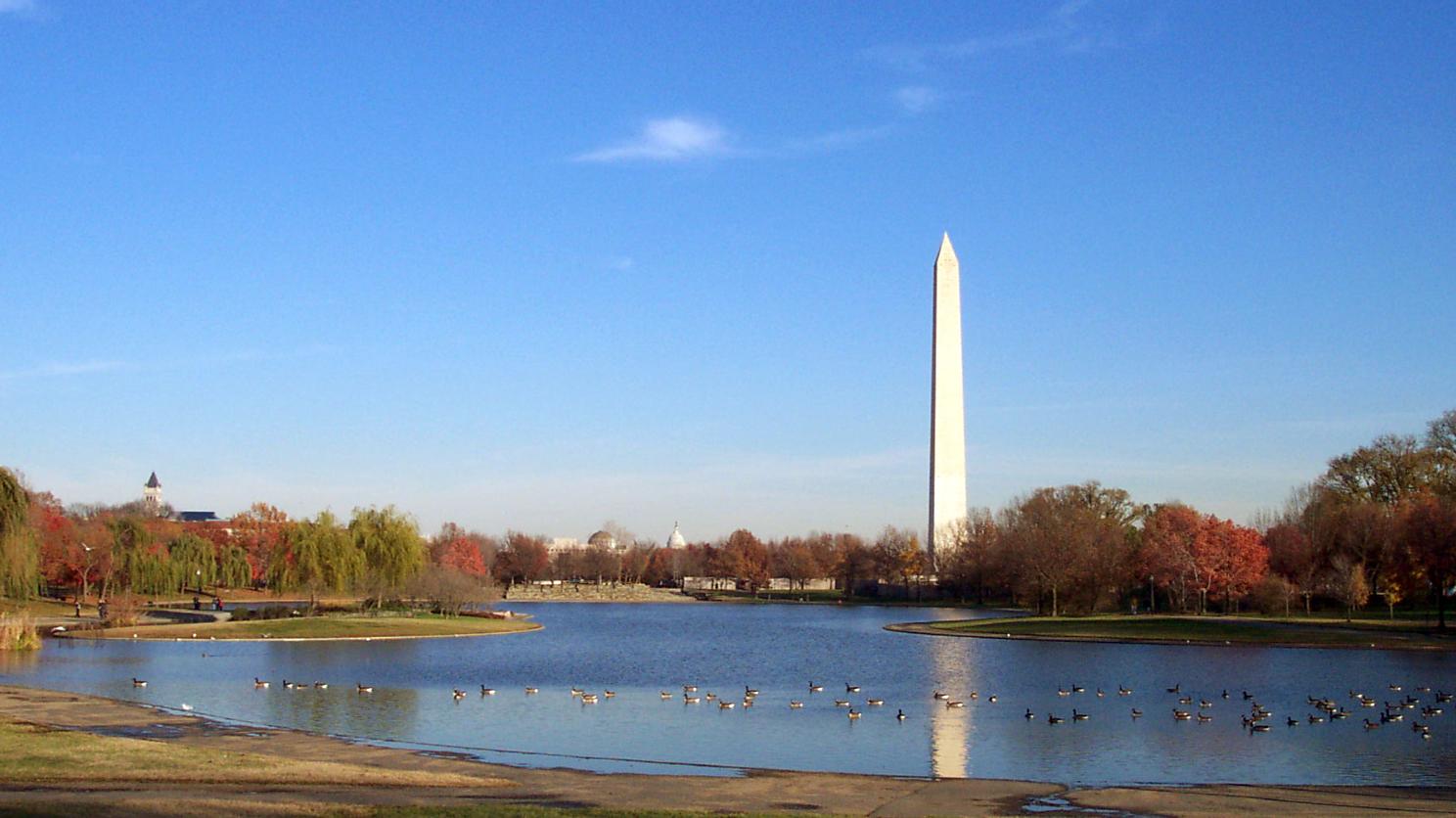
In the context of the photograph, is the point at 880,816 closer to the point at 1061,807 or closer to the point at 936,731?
the point at 1061,807

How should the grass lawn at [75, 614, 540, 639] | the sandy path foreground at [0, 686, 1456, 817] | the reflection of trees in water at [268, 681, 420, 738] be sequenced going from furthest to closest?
the grass lawn at [75, 614, 540, 639] < the reflection of trees in water at [268, 681, 420, 738] < the sandy path foreground at [0, 686, 1456, 817]

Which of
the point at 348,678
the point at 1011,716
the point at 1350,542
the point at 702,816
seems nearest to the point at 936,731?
the point at 1011,716

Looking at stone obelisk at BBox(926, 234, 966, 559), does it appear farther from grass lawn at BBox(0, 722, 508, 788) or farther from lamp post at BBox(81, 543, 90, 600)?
grass lawn at BBox(0, 722, 508, 788)

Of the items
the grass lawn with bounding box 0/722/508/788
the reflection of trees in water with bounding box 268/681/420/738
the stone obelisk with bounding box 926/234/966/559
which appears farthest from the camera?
the stone obelisk with bounding box 926/234/966/559

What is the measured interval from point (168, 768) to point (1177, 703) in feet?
82.0

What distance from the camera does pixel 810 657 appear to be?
53344 mm

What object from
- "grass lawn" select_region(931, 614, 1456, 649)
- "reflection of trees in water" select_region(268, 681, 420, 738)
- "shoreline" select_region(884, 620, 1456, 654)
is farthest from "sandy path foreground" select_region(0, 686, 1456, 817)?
"grass lawn" select_region(931, 614, 1456, 649)

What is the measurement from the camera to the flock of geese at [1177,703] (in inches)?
1228

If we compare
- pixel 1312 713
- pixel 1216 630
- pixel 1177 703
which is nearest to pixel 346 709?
pixel 1177 703

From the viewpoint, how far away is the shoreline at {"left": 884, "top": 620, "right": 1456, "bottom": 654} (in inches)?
2060

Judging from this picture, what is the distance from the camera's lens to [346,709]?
3297 centimetres

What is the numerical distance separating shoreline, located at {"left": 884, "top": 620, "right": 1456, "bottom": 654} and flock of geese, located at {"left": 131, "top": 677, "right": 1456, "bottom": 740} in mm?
14511

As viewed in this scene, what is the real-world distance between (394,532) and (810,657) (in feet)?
82.8

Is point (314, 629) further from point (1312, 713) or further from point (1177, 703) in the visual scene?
point (1312, 713)
